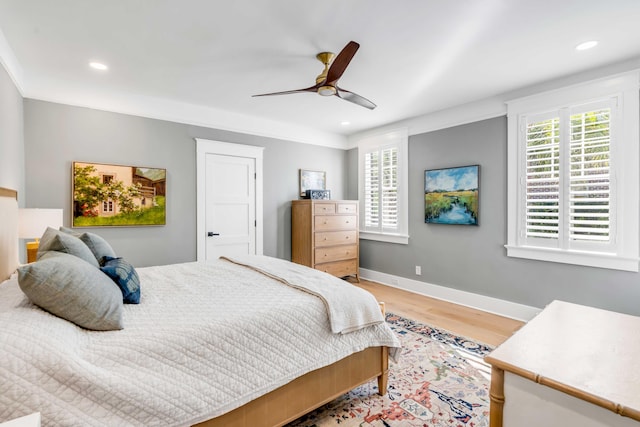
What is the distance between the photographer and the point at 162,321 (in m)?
1.44

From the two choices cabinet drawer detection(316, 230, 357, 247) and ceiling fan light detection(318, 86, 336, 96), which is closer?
ceiling fan light detection(318, 86, 336, 96)

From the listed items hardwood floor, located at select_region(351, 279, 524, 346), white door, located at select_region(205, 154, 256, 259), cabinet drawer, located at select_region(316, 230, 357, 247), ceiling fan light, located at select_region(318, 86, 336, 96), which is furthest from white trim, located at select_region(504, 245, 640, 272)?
white door, located at select_region(205, 154, 256, 259)

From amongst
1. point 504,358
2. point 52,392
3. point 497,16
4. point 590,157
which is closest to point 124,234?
point 52,392

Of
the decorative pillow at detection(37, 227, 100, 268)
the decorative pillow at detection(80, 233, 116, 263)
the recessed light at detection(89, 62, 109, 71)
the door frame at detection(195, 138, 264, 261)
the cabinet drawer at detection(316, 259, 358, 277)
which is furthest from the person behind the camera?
the cabinet drawer at detection(316, 259, 358, 277)

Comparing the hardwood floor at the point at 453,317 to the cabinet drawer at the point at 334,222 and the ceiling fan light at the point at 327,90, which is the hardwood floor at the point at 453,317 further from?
the ceiling fan light at the point at 327,90

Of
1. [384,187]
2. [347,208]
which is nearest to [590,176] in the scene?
[384,187]

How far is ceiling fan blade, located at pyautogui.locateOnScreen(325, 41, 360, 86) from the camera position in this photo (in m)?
2.00

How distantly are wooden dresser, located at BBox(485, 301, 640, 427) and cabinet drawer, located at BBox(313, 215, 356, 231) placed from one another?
10.8 ft

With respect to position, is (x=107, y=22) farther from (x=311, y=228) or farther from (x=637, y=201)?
(x=637, y=201)

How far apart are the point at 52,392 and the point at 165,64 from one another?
8.86 ft

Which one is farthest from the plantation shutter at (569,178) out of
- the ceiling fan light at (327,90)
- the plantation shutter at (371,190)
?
the ceiling fan light at (327,90)

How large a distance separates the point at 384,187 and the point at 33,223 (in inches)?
167

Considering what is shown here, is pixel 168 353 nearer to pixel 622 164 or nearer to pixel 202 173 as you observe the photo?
pixel 202 173

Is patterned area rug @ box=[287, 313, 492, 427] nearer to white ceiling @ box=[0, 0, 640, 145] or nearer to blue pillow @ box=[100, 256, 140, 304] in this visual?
blue pillow @ box=[100, 256, 140, 304]
